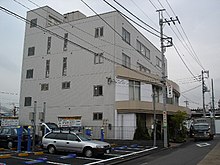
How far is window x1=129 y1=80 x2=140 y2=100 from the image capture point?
96.3ft

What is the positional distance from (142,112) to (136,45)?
10719 millimetres

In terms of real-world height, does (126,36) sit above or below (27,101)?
above

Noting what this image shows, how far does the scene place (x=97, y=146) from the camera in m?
15.1

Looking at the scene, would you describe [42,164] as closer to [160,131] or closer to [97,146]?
[97,146]

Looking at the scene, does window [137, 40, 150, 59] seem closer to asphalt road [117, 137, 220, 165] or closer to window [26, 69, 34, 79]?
window [26, 69, 34, 79]

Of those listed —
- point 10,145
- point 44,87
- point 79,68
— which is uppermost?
point 79,68

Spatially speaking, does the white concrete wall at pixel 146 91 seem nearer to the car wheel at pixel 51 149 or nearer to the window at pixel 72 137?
the window at pixel 72 137

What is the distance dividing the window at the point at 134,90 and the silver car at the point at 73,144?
13.6 meters

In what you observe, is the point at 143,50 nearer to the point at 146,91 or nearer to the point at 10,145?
the point at 146,91

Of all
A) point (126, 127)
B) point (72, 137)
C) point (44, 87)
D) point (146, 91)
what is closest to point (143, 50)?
point (146, 91)

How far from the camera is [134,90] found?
2970cm

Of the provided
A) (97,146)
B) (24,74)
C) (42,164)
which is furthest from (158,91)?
(42,164)

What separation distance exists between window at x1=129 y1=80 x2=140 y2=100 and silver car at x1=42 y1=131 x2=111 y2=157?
13632mm

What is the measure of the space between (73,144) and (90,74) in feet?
48.7
